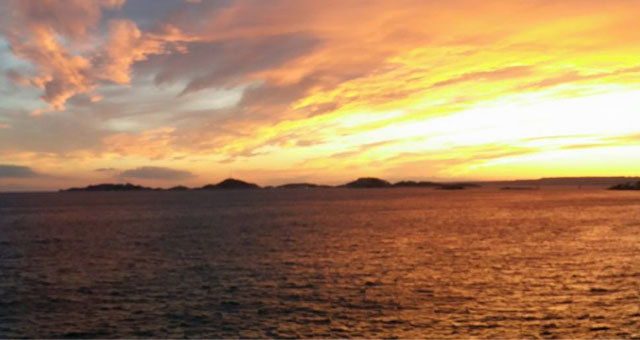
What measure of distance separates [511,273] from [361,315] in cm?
1919

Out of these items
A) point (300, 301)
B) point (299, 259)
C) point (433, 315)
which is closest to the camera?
point (433, 315)

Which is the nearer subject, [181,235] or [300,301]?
[300,301]

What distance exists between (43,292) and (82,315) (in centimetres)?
878

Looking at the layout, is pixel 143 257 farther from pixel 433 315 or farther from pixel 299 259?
pixel 433 315

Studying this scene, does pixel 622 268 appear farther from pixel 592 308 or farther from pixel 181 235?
pixel 181 235

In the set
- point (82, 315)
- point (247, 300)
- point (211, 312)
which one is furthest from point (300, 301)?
point (82, 315)

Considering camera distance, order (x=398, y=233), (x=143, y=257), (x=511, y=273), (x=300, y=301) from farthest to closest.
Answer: (x=398, y=233)
(x=143, y=257)
(x=511, y=273)
(x=300, y=301)

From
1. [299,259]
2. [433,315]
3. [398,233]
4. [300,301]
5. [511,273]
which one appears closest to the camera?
[433,315]

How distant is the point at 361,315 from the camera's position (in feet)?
102

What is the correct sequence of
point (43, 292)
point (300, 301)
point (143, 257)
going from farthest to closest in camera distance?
point (143, 257) < point (43, 292) < point (300, 301)

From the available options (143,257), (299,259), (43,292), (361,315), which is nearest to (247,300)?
(361,315)

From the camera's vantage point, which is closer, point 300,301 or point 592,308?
point 592,308

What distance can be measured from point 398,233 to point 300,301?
49298mm

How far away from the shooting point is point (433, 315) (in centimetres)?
3080
